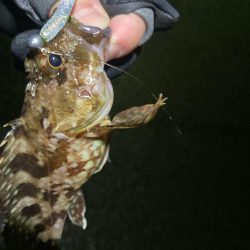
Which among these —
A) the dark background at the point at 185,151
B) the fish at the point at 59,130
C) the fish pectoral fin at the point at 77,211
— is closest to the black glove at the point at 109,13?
the fish at the point at 59,130

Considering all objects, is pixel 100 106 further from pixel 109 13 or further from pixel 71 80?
pixel 109 13

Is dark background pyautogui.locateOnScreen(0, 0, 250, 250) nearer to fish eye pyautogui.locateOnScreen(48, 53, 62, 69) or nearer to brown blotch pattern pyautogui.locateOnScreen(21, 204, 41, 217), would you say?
brown blotch pattern pyautogui.locateOnScreen(21, 204, 41, 217)

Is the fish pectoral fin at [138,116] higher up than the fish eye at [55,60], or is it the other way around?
the fish eye at [55,60]

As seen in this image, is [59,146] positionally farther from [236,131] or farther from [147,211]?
[236,131]

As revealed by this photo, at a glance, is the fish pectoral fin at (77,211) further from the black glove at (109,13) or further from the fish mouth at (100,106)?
the black glove at (109,13)

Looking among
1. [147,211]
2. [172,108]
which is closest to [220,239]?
[147,211]
